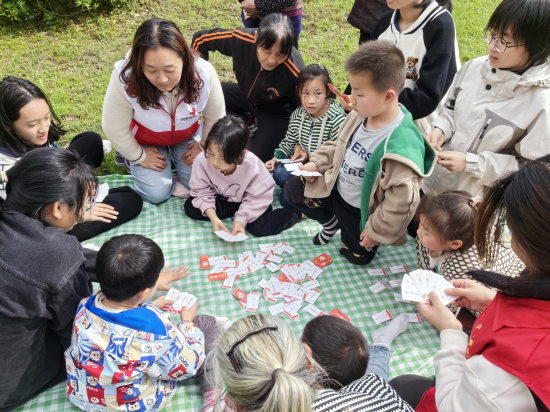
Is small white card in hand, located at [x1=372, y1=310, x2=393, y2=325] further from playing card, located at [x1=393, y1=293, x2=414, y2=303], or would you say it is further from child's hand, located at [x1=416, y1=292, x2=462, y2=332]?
child's hand, located at [x1=416, y1=292, x2=462, y2=332]

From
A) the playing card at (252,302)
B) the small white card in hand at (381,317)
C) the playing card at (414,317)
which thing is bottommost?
the playing card at (414,317)

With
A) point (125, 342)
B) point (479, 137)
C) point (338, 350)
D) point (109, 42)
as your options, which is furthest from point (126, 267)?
point (109, 42)

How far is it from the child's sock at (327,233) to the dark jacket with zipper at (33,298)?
1891 millimetres

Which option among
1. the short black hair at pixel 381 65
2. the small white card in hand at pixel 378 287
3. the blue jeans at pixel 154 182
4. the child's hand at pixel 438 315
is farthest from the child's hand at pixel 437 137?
the blue jeans at pixel 154 182

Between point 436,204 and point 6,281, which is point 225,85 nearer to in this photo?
point 436,204

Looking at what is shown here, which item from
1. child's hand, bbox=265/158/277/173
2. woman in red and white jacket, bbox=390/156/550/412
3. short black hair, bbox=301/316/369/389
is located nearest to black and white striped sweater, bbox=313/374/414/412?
short black hair, bbox=301/316/369/389

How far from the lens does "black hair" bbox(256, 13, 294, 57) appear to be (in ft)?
11.5

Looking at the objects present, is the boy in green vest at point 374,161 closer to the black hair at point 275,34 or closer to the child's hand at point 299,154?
the child's hand at point 299,154

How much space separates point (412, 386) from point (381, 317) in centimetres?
66

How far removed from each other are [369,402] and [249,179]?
2.16 metres

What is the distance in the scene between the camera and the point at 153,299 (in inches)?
117

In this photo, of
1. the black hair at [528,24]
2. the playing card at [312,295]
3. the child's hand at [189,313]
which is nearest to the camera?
the black hair at [528,24]

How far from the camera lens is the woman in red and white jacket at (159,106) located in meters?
3.09

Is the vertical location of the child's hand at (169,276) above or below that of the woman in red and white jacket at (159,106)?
below
